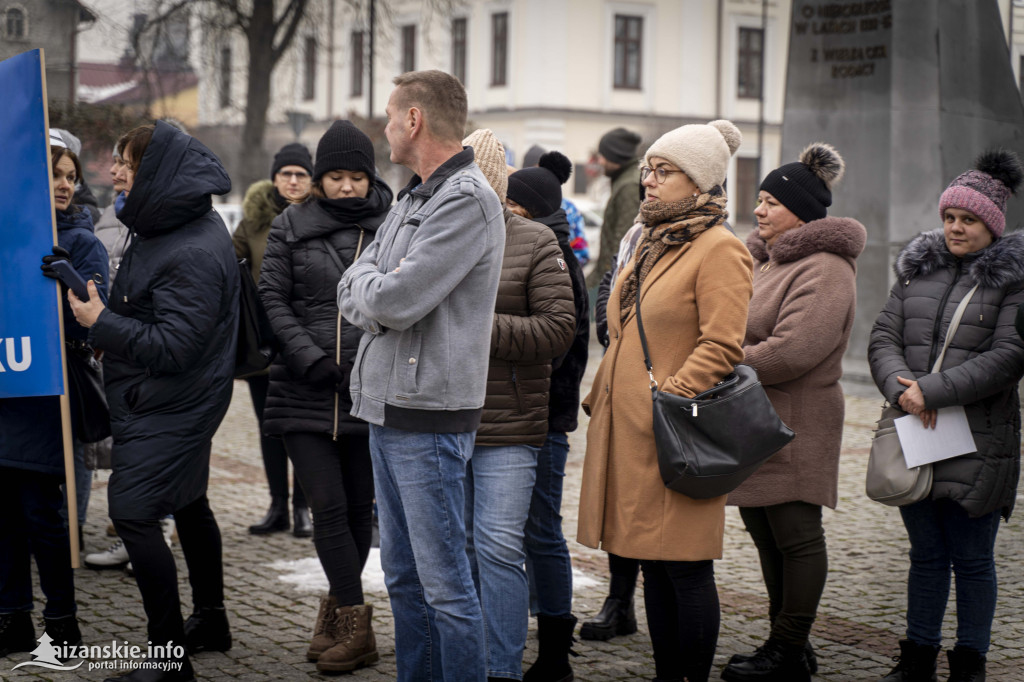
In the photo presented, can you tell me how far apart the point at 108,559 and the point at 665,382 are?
3.43m

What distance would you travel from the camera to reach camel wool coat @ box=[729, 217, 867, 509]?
4578 millimetres

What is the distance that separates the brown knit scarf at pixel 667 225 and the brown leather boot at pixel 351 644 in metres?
1.60

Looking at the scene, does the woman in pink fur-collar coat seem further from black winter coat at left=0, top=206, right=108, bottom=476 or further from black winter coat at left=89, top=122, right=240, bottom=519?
black winter coat at left=0, top=206, right=108, bottom=476

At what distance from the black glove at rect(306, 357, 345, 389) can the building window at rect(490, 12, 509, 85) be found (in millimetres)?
39334

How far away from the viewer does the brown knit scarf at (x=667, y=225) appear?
4086 mm

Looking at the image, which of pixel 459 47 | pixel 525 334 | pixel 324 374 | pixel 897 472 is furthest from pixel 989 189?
pixel 459 47

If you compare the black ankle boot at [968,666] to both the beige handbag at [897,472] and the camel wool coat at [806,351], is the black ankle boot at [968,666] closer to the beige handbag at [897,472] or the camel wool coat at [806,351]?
the beige handbag at [897,472]

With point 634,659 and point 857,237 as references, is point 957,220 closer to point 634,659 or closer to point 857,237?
point 857,237

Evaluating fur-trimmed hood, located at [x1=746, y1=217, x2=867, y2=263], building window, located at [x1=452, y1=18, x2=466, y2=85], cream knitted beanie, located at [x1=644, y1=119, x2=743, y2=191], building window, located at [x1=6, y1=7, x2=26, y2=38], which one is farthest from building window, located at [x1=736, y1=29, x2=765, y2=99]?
cream knitted beanie, located at [x1=644, y1=119, x2=743, y2=191]

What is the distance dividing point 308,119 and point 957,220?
60.8 ft

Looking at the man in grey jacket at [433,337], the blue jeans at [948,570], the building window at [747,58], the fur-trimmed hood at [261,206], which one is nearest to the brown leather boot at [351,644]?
the man in grey jacket at [433,337]

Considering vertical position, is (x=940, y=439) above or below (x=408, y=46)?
below

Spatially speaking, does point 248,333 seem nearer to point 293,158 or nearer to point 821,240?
point 821,240

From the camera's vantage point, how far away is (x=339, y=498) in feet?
16.4
